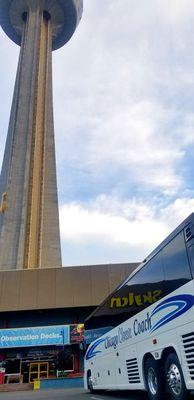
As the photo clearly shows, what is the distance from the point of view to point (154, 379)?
302 inches

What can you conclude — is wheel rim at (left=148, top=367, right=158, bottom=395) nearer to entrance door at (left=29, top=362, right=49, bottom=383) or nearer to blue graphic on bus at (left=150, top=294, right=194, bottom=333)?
blue graphic on bus at (left=150, top=294, right=194, bottom=333)

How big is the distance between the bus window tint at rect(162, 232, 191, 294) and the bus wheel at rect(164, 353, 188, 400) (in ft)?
3.99

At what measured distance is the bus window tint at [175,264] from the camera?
6402mm

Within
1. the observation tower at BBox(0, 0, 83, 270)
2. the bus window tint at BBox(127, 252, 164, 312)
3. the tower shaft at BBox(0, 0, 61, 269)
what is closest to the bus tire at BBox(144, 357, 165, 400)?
the bus window tint at BBox(127, 252, 164, 312)

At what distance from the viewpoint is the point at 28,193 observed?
45.9 metres

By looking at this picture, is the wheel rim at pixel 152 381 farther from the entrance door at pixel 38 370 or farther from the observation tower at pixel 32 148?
the observation tower at pixel 32 148

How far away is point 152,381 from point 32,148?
43.9 metres

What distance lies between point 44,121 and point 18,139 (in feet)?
15.6

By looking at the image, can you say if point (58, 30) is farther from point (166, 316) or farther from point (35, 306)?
point (166, 316)

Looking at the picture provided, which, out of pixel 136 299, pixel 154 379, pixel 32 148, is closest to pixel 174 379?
pixel 154 379

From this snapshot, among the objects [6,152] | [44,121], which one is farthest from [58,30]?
[6,152]

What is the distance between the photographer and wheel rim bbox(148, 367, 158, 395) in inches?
297

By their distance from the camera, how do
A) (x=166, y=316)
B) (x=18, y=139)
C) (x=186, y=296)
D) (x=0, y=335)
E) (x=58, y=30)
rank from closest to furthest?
(x=186, y=296) → (x=166, y=316) → (x=0, y=335) → (x=18, y=139) → (x=58, y=30)

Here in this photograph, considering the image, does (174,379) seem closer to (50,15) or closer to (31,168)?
(31,168)
